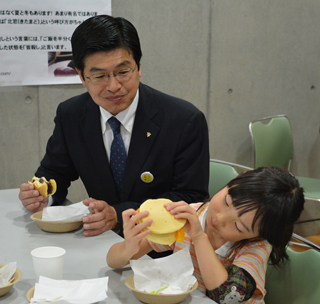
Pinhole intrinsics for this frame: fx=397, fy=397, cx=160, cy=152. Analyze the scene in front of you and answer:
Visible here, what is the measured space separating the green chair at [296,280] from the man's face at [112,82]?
0.90 metres

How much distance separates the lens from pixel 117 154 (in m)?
1.82

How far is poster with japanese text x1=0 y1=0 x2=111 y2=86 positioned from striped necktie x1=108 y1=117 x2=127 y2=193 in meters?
1.41

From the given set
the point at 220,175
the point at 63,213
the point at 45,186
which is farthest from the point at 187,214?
the point at 220,175

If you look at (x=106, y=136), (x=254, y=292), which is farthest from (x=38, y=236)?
(x=254, y=292)

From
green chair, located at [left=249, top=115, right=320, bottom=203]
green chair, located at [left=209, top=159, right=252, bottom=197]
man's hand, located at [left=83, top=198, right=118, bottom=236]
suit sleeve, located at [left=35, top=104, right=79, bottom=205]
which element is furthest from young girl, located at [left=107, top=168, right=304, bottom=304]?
green chair, located at [left=249, top=115, right=320, bottom=203]

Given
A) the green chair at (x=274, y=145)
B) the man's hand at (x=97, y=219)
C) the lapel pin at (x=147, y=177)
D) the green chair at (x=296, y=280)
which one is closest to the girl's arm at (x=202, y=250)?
the green chair at (x=296, y=280)

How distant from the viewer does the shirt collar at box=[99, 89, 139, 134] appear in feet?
6.00

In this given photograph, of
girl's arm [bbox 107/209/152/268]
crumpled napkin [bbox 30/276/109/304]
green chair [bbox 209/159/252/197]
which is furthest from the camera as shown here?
green chair [bbox 209/159/252/197]

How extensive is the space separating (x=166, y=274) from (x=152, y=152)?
0.73 meters

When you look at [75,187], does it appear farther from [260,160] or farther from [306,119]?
[306,119]

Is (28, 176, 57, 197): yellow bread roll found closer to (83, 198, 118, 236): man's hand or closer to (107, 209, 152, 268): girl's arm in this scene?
(83, 198, 118, 236): man's hand

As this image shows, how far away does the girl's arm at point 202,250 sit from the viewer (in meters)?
1.21

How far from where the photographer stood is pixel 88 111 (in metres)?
1.93

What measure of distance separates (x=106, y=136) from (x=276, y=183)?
0.89 m
